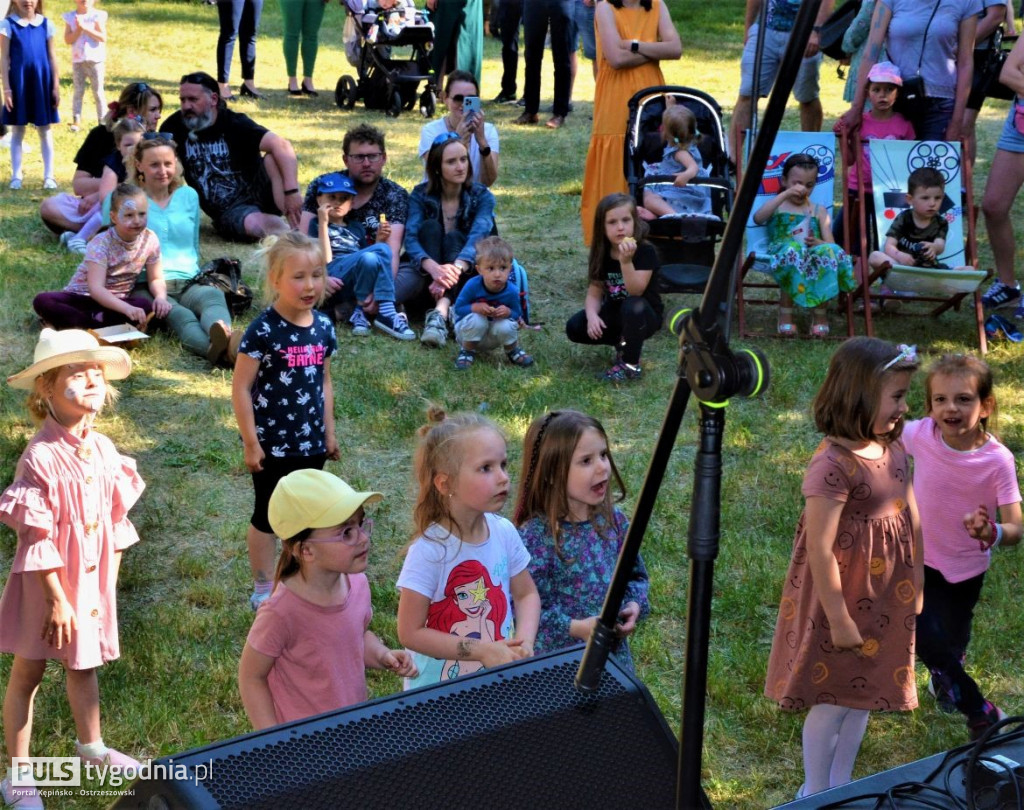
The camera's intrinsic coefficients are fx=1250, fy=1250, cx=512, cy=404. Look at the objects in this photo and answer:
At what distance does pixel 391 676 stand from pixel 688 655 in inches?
103

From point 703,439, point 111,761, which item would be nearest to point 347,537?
point 111,761

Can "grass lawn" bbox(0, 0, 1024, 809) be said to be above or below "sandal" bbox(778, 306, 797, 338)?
below

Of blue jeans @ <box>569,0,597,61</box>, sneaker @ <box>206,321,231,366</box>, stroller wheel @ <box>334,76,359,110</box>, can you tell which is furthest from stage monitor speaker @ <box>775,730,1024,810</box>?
stroller wheel @ <box>334,76,359,110</box>

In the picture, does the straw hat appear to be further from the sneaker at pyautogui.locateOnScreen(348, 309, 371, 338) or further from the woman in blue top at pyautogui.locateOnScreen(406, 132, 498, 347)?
the woman in blue top at pyautogui.locateOnScreen(406, 132, 498, 347)

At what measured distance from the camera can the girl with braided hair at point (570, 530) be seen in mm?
3244

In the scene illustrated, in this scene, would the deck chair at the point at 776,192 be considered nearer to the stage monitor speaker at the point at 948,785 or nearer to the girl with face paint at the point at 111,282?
the girl with face paint at the point at 111,282

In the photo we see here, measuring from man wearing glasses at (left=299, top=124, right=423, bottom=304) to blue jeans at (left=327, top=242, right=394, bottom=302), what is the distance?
9cm

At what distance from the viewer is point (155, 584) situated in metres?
4.59

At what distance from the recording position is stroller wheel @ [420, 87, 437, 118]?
13016mm

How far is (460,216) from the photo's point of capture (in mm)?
7301

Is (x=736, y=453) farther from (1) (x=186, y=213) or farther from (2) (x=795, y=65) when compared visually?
(2) (x=795, y=65)

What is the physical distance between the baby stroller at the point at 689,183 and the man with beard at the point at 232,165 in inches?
87.9

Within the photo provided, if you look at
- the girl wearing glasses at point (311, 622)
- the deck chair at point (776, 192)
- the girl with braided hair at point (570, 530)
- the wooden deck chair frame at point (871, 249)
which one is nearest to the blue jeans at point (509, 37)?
the deck chair at point (776, 192)

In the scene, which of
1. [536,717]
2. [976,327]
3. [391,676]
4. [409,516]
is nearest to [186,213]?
[409,516]
